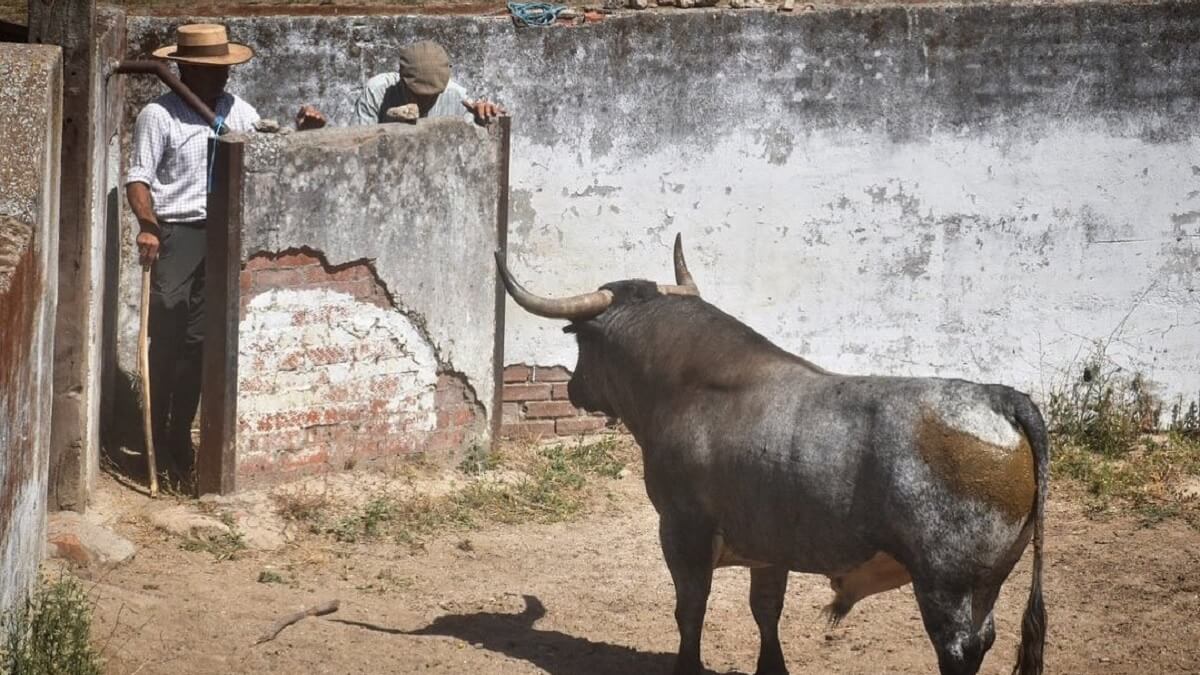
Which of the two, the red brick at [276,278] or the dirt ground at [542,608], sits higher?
the red brick at [276,278]

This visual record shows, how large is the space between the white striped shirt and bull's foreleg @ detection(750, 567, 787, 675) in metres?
3.39

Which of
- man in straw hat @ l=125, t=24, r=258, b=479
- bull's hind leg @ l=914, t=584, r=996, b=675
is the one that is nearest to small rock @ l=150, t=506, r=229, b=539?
man in straw hat @ l=125, t=24, r=258, b=479

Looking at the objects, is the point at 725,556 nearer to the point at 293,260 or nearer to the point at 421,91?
the point at 293,260

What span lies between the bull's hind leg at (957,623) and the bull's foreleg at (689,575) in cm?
99

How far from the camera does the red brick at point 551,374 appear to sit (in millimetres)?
9836

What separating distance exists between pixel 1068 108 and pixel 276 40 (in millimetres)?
4602

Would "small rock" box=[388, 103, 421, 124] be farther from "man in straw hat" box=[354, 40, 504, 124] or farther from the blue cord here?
the blue cord

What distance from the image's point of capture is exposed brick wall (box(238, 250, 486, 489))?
8.29m

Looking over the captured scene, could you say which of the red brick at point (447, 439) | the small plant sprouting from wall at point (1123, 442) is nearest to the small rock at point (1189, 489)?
the small plant sprouting from wall at point (1123, 442)

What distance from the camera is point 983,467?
5805 mm

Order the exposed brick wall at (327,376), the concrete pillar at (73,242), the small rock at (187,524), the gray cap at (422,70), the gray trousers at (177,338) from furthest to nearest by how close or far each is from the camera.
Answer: the gray cap at (422,70) < the gray trousers at (177,338) < the exposed brick wall at (327,376) < the small rock at (187,524) < the concrete pillar at (73,242)

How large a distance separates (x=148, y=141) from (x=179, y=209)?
0.37 m

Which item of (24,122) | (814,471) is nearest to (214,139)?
(24,122)

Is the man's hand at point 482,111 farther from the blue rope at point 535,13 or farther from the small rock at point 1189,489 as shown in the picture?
the small rock at point 1189,489
